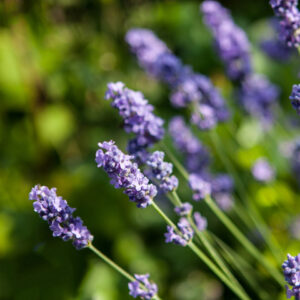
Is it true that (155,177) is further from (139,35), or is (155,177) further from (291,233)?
(291,233)

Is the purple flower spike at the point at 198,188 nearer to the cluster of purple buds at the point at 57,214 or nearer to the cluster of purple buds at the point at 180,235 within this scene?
the cluster of purple buds at the point at 180,235

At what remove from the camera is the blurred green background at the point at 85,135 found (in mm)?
1714

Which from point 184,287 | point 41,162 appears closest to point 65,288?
point 184,287

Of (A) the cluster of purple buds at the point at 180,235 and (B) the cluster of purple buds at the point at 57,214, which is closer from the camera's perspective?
(B) the cluster of purple buds at the point at 57,214

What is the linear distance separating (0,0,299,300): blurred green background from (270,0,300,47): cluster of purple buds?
0.59 meters

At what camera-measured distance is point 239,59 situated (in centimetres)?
145

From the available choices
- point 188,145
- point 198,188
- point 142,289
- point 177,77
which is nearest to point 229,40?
point 177,77

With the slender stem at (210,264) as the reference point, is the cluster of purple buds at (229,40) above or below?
above

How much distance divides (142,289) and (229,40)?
0.84m

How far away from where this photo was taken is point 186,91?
128 cm

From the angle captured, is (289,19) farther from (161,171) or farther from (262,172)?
(262,172)

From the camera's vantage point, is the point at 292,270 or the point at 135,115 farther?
the point at 135,115

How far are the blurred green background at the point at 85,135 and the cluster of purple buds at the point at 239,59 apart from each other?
232 millimetres

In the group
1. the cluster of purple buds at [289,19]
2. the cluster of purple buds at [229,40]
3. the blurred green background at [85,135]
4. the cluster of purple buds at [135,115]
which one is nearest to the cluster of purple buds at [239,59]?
the cluster of purple buds at [229,40]
